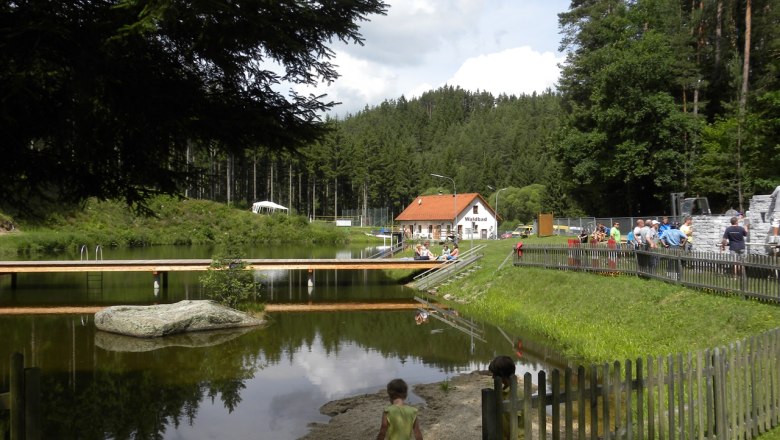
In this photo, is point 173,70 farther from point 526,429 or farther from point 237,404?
point 237,404

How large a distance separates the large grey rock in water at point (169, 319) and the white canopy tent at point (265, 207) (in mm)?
57509

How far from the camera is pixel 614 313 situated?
59.1 feet

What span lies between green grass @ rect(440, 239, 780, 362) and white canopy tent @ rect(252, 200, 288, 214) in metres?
56.5

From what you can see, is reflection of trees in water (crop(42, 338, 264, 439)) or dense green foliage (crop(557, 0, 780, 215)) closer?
reflection of trees in water (crop(42, 338, 264, 439))

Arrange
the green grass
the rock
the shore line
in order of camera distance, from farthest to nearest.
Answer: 1. the shore line
2. the rock
3. the green grass

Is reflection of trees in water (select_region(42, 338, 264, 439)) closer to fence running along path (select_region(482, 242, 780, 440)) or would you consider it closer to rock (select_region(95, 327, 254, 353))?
rock (select_region(95, 327, 254, 353))

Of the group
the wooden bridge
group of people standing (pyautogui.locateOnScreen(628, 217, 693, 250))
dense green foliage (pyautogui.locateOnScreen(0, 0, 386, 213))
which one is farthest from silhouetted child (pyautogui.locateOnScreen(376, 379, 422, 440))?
the wooden bridge

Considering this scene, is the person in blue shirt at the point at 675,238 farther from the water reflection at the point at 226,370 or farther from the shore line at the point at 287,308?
the shore line at the point at 287,308

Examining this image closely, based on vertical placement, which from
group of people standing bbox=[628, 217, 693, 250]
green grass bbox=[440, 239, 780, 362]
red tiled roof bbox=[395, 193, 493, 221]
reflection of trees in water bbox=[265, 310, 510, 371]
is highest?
red tiled roof bbox=[395, 193, 493, 221]

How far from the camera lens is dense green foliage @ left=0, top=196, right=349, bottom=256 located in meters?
58.3

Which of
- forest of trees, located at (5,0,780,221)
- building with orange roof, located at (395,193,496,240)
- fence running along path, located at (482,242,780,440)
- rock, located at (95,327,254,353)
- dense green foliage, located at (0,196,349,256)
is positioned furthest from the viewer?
building with orange roof, located at (395,193,496,240)

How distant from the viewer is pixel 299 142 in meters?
9.58

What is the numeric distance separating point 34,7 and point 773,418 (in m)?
10.00

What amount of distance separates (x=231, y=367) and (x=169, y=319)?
627cm
